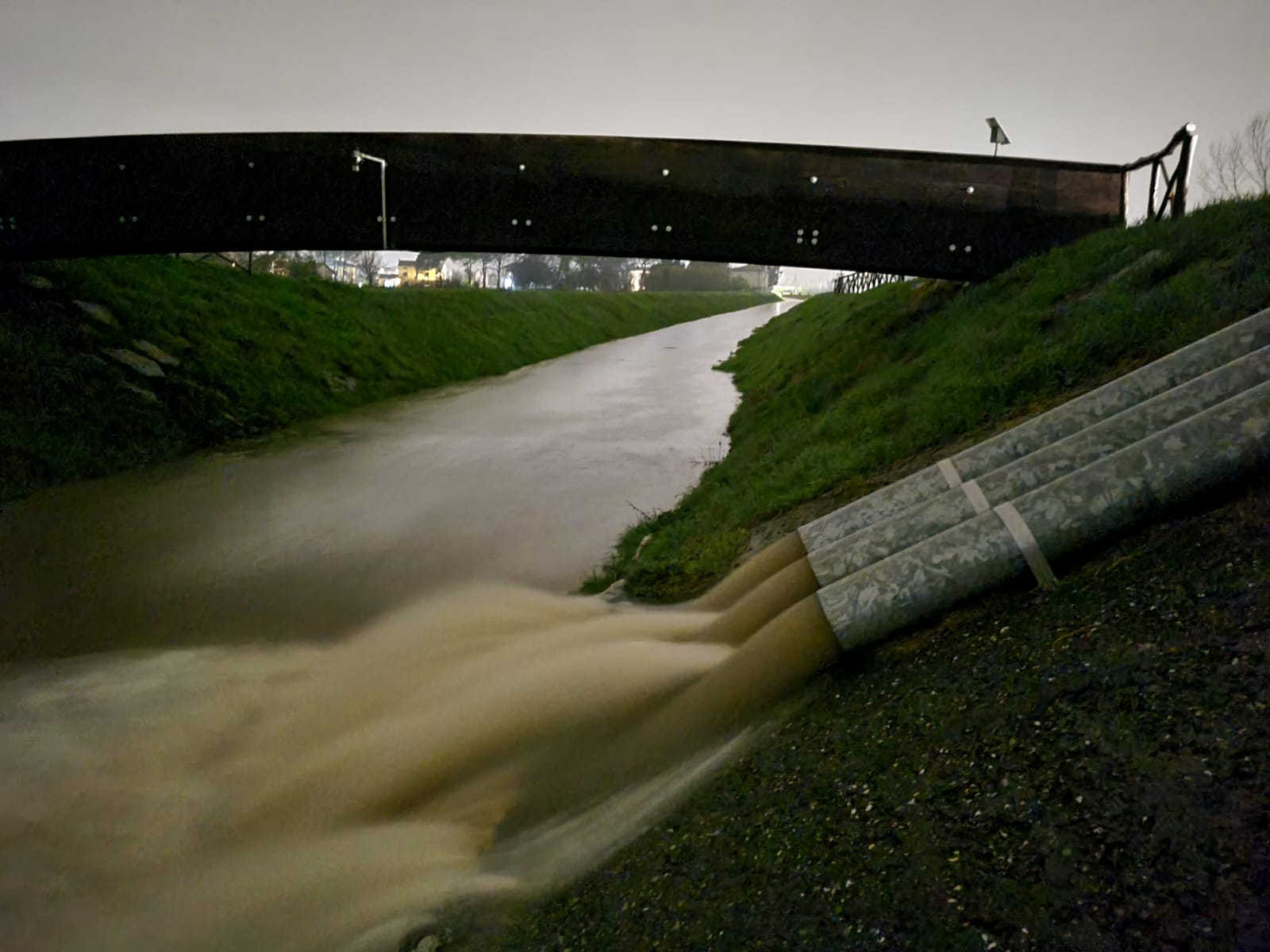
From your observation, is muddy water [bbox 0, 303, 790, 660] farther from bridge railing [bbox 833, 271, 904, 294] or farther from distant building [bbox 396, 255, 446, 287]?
distant building [bbox 396, 255, 446, 287]

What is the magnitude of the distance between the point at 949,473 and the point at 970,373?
3952 mm

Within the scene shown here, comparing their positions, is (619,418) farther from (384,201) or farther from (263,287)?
(263,287)

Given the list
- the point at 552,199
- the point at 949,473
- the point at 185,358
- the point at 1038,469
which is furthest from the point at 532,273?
the point at 1038,469

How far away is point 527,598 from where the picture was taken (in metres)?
10.9

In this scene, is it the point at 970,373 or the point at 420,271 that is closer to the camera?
the point at 970,373

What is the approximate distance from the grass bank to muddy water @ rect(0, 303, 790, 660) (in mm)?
1987

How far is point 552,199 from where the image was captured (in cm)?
1678

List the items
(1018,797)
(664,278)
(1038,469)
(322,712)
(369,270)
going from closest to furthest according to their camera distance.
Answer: (1018,797)
(1038,469)
(322,712)
(369,270)
(664,278)

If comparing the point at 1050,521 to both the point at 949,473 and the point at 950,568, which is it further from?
the point at 949,473

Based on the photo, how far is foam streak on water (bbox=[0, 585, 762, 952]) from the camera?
559cm

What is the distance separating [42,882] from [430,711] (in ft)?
9.73

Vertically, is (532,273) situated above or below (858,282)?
above

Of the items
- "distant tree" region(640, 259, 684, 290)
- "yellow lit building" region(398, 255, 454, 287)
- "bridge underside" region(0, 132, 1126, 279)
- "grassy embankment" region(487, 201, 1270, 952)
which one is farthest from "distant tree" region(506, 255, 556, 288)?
"grassy embankment" region(487, 201, 1270, 952)

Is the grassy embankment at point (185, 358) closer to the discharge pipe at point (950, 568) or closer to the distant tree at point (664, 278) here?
the discharge pipe at point (950, 568)
